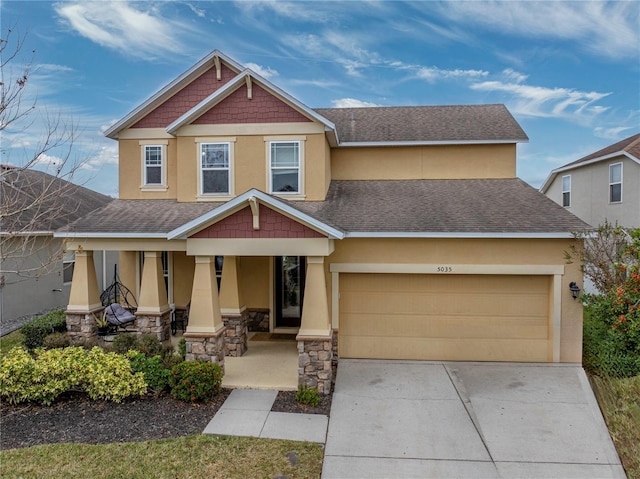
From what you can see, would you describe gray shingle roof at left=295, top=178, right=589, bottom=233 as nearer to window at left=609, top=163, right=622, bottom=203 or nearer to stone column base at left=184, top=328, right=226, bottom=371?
stone column base at left=184, top=328, right=226, bottom=371

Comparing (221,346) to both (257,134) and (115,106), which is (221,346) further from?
(115,106)

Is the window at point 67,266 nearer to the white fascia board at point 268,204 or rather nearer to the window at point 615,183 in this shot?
the white fascia board at point 268,204

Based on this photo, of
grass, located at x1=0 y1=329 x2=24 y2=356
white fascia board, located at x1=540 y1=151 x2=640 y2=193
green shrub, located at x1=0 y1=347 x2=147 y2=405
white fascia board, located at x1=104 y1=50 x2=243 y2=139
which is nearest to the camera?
green shrub, located at x1=0 y1=347 x2=147 y2=405

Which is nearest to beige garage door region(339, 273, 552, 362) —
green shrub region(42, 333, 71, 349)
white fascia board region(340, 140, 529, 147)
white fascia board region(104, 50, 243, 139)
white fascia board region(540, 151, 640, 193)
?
white fascia board region(340, 140, 529, 147)

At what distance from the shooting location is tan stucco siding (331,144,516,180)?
A: 11.7 meters

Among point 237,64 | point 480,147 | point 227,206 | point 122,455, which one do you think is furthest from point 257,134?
point 122,455

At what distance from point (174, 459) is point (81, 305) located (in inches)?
263

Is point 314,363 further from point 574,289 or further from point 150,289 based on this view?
point 574,289

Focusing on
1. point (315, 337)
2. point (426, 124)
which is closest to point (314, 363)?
point (315, 337)

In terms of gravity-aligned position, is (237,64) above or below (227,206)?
above

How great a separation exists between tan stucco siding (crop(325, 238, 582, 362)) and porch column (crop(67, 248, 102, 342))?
22.0 ft

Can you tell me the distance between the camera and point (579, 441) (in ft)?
19.3

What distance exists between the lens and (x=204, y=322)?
810 cm

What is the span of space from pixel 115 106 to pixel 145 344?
883cm
